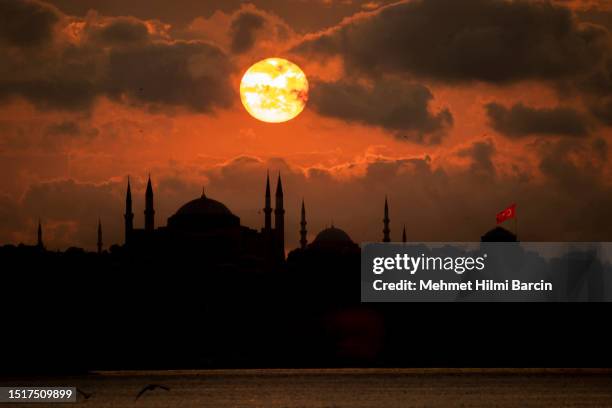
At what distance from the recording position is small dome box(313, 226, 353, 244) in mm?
111875

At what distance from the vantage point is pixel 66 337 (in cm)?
5503

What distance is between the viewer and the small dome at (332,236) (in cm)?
11188

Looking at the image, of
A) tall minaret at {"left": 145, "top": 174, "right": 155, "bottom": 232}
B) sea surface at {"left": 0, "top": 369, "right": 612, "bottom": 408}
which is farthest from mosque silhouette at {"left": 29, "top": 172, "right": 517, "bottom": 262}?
sea surface at {"left": 0, "top": 369, "right": 612, "bottom": 408}

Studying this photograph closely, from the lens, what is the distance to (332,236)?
4451 inches

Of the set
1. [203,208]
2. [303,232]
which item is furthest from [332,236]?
[203,208]

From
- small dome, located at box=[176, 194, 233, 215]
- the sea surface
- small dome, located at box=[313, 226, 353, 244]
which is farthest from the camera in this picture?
small dome, located at box=[313, 226, 353, 244]

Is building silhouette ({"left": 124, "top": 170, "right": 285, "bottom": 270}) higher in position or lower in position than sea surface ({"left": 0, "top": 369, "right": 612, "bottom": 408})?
higher

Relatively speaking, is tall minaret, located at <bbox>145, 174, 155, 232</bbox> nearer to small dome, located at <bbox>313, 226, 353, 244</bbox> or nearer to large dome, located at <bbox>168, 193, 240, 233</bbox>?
large dome, located at <bbox>168, 193, 240, 233</bbox>

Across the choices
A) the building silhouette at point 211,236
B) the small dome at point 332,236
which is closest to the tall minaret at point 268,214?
the building silhouette at point 211,236

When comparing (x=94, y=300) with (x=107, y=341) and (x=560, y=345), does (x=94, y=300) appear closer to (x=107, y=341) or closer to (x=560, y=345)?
(x=107, y=341)

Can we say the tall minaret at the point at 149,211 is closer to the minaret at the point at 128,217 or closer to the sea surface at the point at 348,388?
the minaret at the point at 128,217

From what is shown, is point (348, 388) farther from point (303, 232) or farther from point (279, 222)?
point (303, 232)

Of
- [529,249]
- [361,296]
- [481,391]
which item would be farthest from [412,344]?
[529,249]

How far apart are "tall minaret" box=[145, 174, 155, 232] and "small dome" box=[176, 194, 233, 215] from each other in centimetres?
530
